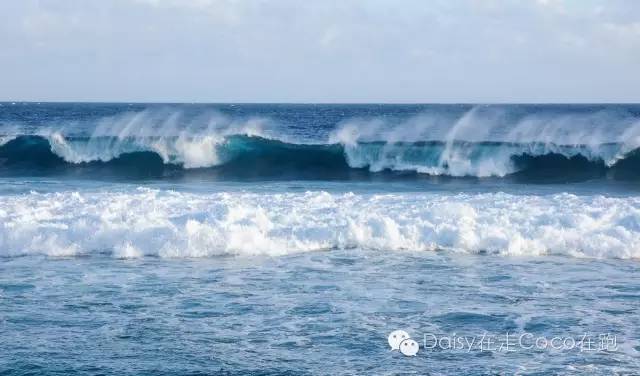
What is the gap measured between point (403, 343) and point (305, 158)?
18207 mm

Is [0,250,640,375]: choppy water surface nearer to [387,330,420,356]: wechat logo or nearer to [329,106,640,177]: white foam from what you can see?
[387,330,420,356]: wechat logo

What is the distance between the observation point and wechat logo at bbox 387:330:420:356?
7.25 metres

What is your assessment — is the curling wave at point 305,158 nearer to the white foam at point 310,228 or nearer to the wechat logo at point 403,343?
the white foam at point 310,228

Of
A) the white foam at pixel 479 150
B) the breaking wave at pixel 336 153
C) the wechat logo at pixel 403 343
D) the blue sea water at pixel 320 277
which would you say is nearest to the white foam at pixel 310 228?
the blue sea water at pixel 320 277

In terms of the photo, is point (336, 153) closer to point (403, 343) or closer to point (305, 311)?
point (305, 311)

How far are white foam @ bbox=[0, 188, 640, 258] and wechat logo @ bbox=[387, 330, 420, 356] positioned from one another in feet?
14.5

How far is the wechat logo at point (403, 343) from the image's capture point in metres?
7.25

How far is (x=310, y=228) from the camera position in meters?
12.7

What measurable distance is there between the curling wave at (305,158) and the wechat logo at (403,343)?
15291 millimetres

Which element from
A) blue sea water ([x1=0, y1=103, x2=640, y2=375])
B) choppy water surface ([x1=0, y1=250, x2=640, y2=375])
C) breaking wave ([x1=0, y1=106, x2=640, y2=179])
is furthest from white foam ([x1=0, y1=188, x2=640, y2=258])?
breaking wave ([x1=0, y1=106, x2=640, y2=179])

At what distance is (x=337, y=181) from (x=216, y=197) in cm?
651

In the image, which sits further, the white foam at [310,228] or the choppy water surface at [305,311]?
the white foam at [310,228]

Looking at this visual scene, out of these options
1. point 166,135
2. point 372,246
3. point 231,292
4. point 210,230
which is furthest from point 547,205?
point 166,135

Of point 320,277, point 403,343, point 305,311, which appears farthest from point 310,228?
point 403,343
